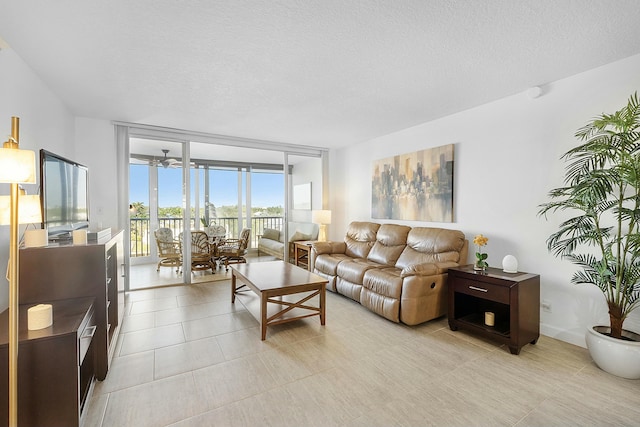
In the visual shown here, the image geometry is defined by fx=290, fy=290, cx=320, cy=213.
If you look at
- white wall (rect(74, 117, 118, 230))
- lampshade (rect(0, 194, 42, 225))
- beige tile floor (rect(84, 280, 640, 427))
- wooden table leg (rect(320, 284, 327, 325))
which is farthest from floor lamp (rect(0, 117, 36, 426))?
white wall (rect(74, 117, 118, 230))

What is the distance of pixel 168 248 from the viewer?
17.1 ft

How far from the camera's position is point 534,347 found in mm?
2646

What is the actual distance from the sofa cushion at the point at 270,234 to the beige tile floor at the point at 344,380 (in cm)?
320

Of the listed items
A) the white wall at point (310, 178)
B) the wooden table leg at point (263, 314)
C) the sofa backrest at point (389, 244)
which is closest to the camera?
the wooden table leg at point (263, 314)

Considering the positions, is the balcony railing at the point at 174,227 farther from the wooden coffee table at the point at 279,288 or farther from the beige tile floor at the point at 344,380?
the beige tile floor at the point at 344,380

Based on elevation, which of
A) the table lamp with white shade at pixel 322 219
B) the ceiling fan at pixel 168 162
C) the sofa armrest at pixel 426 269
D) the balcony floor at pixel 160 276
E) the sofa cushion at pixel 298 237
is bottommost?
the balcony floor at pixel 160 276

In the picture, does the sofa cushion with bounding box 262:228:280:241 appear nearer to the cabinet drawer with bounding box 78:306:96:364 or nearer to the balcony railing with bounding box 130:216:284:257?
the balcony railing with bounding box 130:216:284:257

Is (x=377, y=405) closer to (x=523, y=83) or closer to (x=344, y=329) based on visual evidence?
(x=344, y=329)

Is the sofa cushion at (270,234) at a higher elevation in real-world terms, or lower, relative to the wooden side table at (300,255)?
higher

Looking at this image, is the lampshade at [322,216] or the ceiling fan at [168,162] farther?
the lampshade at [322,216]

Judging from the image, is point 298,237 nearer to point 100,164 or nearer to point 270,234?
point 270,234

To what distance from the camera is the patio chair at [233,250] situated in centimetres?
547

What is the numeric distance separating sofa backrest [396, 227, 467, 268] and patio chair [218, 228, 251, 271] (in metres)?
3.02

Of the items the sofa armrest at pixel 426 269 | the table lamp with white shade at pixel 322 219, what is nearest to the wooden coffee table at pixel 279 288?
the sofa armrest at pixel 426 269
